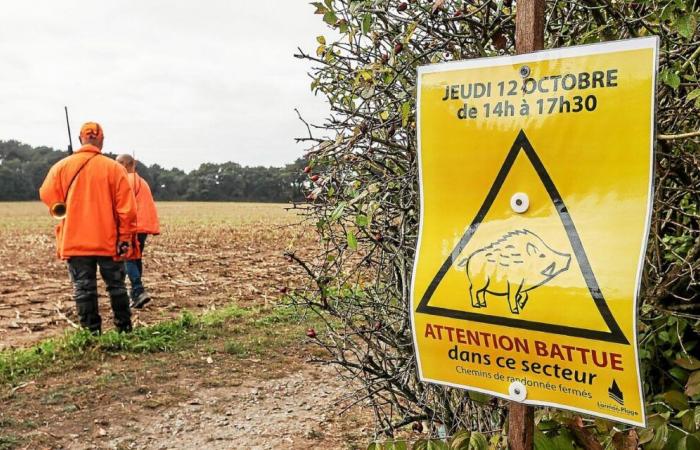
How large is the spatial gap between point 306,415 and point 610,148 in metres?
3.56

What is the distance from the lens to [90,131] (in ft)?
19.5

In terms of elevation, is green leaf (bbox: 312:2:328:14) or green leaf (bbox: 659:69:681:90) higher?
green leaf (bbox: 312:2:328:14)

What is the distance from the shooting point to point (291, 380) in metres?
5.06

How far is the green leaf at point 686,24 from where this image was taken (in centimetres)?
154

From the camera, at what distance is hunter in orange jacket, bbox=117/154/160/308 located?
7.67 m

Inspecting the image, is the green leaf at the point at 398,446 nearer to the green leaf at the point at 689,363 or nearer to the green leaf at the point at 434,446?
the green leaf at the point at 434,446

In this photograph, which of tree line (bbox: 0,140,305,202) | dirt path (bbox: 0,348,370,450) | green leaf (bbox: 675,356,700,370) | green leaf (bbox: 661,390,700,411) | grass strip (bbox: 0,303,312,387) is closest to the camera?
green leaf (bbox: 661,390,700,411)

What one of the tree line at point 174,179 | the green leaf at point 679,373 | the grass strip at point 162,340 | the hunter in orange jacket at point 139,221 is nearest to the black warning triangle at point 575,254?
the green leaf at point 679,373

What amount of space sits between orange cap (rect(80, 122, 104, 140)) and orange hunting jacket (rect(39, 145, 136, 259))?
0.13m

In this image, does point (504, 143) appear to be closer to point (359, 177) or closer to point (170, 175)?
point (359, 177)

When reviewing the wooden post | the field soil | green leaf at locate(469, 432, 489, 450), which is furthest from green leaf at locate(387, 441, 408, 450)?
the field soil

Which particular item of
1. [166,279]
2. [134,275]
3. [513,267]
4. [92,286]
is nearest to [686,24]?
[513,267]

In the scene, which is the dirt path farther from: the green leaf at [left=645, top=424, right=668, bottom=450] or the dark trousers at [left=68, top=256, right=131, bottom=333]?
the green leaf at [left=645, top=424, right=668, bottom=450]

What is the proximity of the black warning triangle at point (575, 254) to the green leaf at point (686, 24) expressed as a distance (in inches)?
25.3
